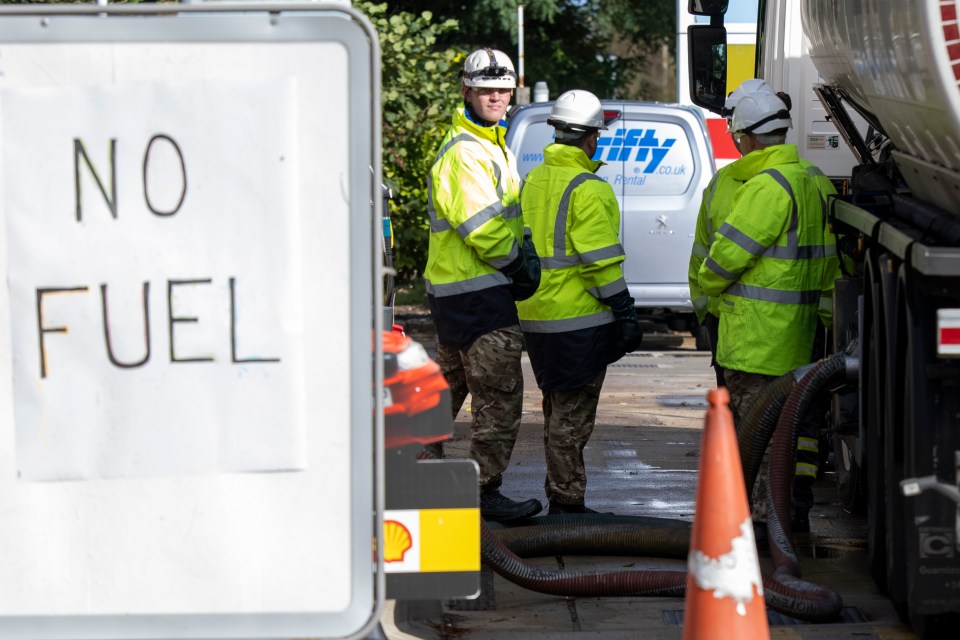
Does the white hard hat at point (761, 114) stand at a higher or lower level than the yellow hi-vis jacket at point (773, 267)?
higher

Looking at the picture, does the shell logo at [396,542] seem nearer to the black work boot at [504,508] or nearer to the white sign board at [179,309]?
the white sign board at [179,309]

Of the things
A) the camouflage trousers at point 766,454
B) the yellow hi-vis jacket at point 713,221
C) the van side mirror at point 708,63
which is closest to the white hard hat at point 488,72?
the yellow hi-vis jacket at point 713,221

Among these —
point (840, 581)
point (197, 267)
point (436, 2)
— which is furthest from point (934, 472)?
point (436, 2)

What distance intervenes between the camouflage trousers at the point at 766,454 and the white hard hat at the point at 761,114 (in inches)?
41.5

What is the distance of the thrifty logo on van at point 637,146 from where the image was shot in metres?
11.9

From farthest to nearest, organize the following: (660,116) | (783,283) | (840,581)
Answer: (660,116)
(783,283)
(840,581)

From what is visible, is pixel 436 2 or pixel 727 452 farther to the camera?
pixel 436 2

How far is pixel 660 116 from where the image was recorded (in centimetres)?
1196

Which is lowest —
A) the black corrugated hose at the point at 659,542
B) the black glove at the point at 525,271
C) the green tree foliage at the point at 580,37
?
the black corrugated hose at the point at 659,542

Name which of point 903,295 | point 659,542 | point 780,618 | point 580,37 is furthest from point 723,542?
point 580,37

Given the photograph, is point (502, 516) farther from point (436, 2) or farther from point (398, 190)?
point (436, 2)

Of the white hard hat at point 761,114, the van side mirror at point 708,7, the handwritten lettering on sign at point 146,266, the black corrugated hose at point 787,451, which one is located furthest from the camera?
the van side mirror at point 708,7

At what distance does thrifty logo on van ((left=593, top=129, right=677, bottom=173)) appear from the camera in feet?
39.2

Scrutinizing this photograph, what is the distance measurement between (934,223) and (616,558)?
6.69 ft
